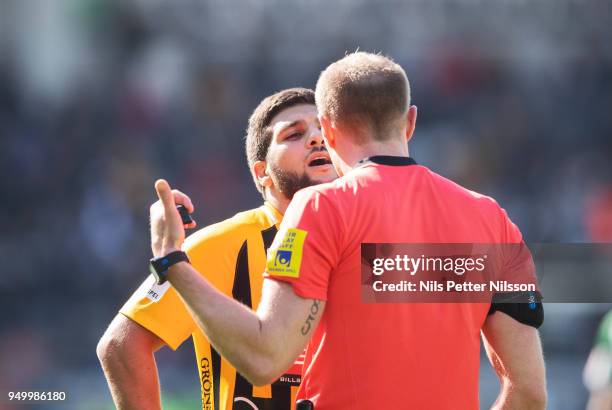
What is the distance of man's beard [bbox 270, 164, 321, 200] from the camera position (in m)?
3.67

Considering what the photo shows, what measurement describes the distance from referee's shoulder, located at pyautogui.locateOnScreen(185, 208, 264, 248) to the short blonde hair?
89 centimetres

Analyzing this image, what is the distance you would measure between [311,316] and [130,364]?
101 cm

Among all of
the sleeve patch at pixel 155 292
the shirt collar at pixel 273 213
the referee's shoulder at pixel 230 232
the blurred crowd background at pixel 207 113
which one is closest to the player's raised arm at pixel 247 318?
the sleeve patch at pixel 155 292

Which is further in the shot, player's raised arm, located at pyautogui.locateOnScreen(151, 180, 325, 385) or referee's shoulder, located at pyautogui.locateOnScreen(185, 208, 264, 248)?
referee's shoulder, located at pyautogui.locateOnScreen(185, 208, 264, 248)

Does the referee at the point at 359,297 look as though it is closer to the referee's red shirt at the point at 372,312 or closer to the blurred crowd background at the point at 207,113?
the referee's red shirt at the point at 372,312

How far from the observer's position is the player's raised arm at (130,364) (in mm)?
3324

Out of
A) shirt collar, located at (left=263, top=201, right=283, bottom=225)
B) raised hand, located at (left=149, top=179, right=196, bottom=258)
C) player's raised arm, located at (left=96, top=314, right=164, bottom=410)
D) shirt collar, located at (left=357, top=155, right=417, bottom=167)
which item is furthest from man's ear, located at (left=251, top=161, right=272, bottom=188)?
raised hand, located at (left=149, top=179, right=196, bottom=258)

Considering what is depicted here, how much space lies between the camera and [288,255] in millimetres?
2582

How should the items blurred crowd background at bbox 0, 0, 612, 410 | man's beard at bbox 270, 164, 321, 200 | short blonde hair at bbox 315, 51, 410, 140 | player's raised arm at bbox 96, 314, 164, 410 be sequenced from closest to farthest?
1. short blonde hair at bbox 315, 51, 410, 140
2. player's raised arm at bbox 96, 314, 164, 410
3. man's beard at bbox 270, 164, 321, 200
4. blurred crowd background at bbox 0, 0, 612, 410

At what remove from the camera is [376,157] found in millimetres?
2768

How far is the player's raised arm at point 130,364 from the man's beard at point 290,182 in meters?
0.76

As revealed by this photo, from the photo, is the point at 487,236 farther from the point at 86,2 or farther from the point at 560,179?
the point at 86,2

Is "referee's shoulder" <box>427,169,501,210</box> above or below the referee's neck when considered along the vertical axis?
below

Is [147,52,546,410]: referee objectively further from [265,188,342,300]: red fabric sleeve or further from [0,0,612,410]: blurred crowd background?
[0,0,612,410]: blurred crowd background
